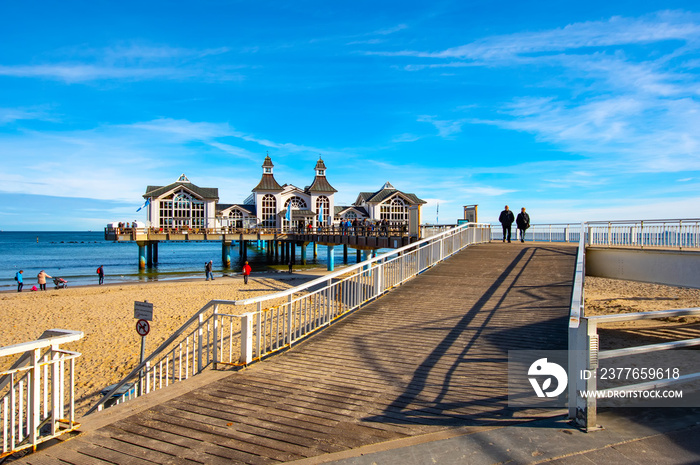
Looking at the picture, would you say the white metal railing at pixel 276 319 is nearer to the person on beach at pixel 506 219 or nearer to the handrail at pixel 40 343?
the handrail at pixel 40 343

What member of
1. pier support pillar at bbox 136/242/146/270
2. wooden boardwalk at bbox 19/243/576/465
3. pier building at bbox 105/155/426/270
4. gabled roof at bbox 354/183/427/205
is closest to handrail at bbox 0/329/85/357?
wooden boardwalk at bbox 19/243/576/465

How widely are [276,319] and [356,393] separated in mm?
4693

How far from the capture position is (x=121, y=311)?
18.4 meters

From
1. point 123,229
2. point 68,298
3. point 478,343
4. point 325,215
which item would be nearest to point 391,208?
point 325,215

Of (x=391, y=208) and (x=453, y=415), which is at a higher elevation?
(x=391, y=208)

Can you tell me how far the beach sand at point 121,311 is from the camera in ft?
38.0

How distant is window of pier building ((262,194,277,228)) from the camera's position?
58.2 meters

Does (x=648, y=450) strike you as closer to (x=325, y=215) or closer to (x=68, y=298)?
(x=68, y=298)

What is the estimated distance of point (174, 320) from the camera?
54.6 feet

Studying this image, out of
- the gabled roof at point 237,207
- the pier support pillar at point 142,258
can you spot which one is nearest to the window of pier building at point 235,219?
the gabled roof at point 237,207

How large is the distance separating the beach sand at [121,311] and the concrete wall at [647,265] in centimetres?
167

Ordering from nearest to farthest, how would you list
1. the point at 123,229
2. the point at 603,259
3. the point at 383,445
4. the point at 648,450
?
the point at 648,450, the point at 383,445, the point at 603,259, the point at 123,229

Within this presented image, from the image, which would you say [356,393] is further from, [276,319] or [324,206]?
[324,206]

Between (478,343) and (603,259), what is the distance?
28.2 feet
